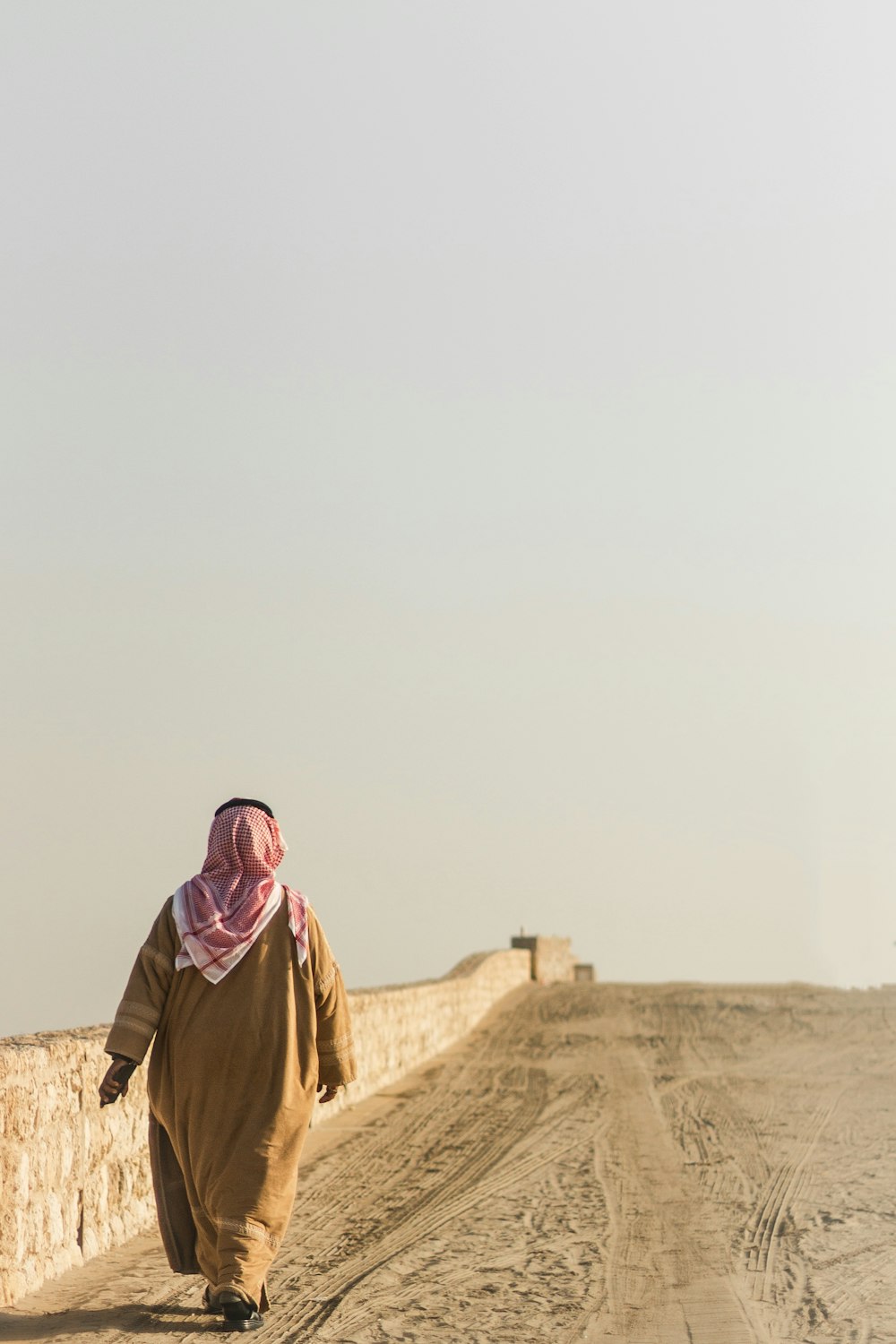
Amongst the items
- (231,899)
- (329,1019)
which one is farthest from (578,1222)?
(231,899)

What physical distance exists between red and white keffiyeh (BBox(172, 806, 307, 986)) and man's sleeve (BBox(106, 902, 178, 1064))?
0.06 m

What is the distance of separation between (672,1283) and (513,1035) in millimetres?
12806

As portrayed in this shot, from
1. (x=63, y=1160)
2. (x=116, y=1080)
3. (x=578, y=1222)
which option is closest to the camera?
(x=116, y=1080)

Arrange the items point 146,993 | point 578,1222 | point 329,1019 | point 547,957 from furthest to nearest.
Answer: point 547,957, point 578,1222, point 329,1019, point 146,993

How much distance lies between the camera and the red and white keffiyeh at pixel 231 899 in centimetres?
548

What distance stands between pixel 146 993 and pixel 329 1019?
73cm

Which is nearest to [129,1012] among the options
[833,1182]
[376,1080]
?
[833,1182]

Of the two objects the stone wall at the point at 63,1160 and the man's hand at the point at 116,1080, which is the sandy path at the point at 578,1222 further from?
the man's hand at the point at 116,1080

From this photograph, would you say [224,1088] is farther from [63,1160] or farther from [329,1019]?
[63,1160]

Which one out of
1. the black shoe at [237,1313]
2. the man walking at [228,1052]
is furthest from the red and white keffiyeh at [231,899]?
the black shoe at [237,1313]

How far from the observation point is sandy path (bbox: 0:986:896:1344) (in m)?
5.42

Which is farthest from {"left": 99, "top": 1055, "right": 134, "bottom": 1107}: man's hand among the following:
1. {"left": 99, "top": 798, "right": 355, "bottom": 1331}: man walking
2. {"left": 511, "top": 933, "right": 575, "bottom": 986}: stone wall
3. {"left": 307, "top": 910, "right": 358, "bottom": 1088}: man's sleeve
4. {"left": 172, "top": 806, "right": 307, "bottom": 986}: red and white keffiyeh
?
{"left": 511, "top": 933, "right": 575, "bottom": 986}: stone wall

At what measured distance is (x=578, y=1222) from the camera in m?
7.23

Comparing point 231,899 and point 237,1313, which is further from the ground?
point 231,899
